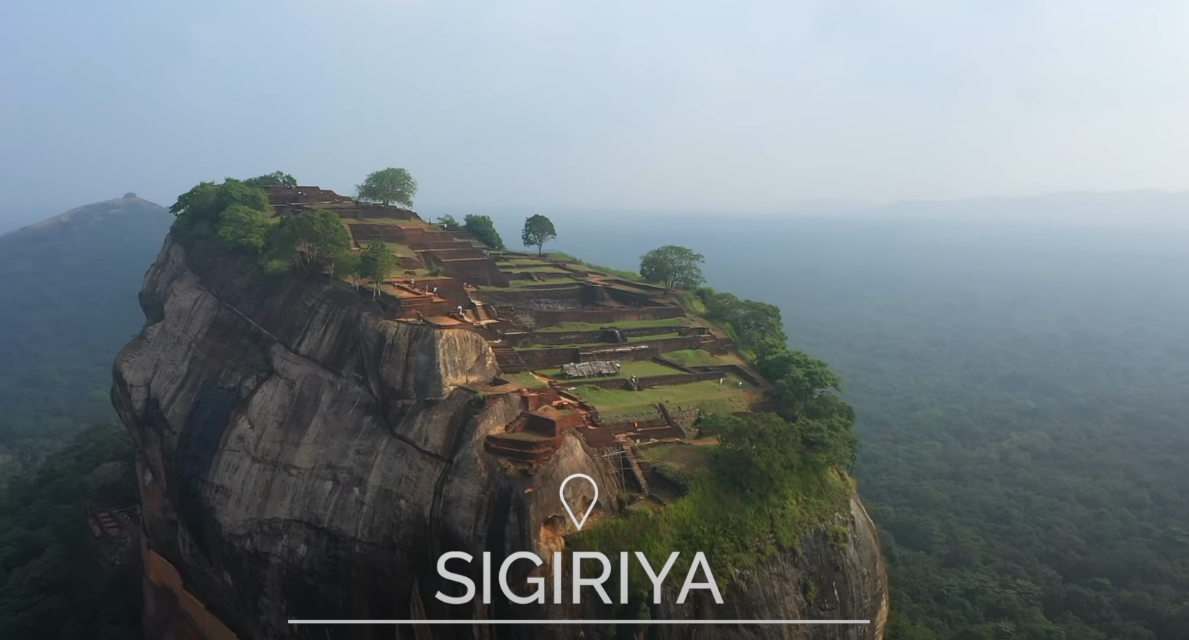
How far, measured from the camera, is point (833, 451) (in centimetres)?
2089

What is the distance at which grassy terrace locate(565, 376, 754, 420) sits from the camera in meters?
22.0

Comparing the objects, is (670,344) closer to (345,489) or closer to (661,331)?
(661,331)

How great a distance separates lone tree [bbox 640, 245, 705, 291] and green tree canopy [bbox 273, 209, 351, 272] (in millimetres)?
17783

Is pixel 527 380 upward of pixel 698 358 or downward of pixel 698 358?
upward

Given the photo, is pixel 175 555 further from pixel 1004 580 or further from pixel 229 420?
pixel 1004 580

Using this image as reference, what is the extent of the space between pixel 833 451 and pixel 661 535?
6711 millimetres

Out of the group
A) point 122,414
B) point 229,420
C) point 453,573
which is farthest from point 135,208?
point 453,573

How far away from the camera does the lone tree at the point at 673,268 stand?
3766 cm

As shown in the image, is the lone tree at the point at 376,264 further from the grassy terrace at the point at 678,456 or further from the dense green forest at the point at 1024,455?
the dense green forest at the point at 1024,455

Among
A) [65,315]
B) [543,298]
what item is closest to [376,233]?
[543,298]

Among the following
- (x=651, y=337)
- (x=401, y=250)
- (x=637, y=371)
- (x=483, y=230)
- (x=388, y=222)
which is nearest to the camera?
(x=637, y=371)

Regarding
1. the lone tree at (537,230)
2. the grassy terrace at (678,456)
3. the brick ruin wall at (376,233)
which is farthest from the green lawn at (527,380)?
the lone tree at (537,230)

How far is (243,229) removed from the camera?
2684 cm

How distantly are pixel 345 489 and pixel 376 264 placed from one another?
7.13 m
